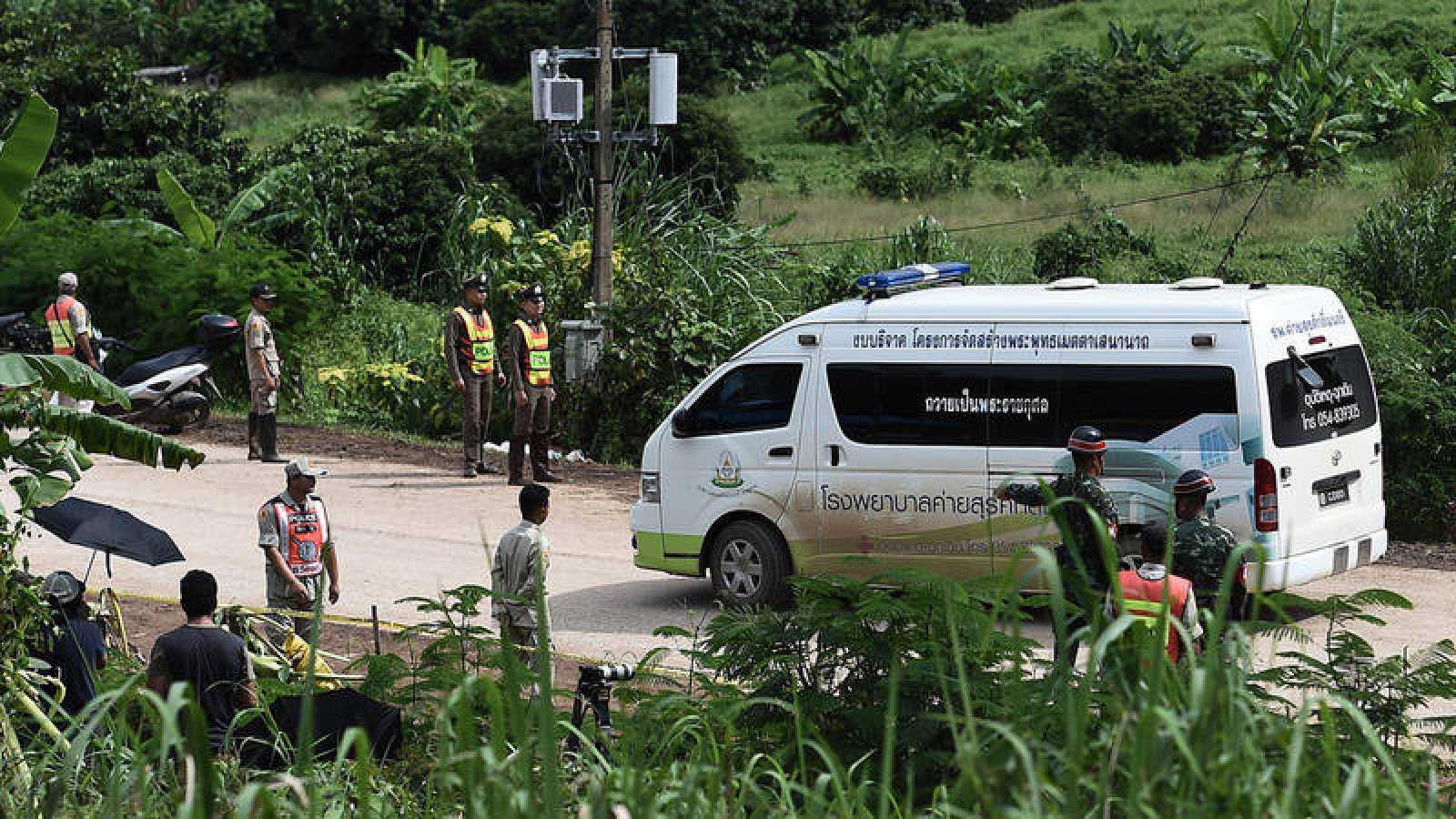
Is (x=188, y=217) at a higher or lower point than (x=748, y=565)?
higher

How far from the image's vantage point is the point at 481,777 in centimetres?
380

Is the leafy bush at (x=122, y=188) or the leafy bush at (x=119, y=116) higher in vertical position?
the leafy bush at (x=119, y=116)

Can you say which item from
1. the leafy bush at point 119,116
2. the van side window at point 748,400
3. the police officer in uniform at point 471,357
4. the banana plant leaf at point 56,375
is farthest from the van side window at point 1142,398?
the leafy bush at point 119,116

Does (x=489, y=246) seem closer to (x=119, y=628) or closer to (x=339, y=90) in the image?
(x=119, y=628)

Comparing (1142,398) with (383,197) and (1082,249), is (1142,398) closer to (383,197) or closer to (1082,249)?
(1082,249)

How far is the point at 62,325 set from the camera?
62.3 feet

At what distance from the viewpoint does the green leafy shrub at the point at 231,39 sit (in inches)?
2437

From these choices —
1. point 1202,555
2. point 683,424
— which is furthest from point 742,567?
point 1202,555

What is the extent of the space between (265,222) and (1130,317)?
1751cm

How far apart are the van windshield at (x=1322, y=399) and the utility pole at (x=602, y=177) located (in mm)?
9266

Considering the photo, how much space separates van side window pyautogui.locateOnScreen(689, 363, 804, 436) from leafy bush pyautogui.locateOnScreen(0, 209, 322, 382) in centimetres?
1085

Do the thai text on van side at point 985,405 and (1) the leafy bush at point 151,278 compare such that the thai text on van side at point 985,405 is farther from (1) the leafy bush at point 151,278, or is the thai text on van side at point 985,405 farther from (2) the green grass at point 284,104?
(2) the green grass at point 284,104

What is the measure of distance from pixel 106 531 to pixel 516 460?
762 centimetres

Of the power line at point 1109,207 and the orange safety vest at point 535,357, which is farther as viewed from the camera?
the power line at point 1109,207
